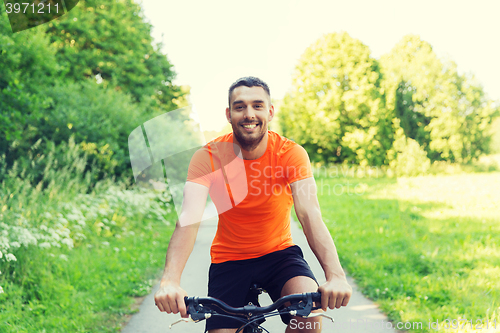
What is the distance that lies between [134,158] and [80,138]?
1.65 meters

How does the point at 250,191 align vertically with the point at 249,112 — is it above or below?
below

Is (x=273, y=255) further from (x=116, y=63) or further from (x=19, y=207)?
(x=116, y=63)

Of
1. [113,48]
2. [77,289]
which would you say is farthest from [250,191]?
[113,48]

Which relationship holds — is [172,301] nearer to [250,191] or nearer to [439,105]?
[250,191]

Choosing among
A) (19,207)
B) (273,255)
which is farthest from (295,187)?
(19,207)

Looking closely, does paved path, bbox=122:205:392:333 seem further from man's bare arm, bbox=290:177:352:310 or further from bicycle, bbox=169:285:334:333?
bicycle, bbox=169:285:334:333

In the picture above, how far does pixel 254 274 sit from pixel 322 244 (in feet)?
1.63

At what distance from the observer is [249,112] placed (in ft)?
7.84

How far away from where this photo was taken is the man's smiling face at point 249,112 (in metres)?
2.40

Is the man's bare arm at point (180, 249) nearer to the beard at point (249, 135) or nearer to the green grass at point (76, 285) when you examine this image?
the beard at point (249, 135)

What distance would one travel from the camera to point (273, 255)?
2.53 metres

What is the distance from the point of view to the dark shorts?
7.77 ft

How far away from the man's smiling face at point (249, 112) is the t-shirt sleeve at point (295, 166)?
26 centimetres

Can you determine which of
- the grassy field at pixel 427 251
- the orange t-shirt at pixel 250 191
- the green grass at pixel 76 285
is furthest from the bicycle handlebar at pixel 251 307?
the green grass at pixel 76 285
